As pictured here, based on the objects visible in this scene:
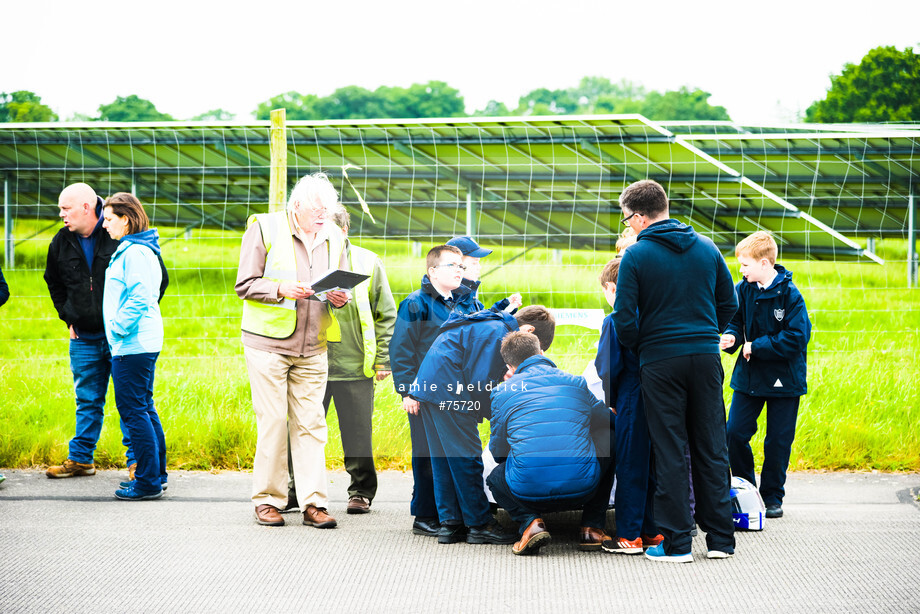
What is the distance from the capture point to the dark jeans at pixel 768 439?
212 inches

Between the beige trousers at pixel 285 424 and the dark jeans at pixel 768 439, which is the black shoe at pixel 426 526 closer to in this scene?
the beige trousers at pixel 285 424

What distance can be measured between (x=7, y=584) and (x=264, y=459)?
59.7 inches

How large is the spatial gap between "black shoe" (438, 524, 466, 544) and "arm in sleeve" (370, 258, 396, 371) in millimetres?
1180

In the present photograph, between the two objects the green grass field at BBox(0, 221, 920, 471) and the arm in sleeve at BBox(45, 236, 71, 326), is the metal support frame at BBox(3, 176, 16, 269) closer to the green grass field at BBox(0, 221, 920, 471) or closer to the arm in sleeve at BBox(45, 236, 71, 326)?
the green grass field at BBox(0, 221, 920, 471)

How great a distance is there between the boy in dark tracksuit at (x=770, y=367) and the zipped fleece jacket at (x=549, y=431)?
1.31 meters

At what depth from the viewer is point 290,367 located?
520 centimetres

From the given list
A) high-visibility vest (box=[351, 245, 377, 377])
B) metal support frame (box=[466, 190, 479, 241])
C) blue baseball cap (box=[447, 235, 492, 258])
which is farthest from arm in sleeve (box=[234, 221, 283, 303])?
metal support frame (box=[466, 190, 479, 241])

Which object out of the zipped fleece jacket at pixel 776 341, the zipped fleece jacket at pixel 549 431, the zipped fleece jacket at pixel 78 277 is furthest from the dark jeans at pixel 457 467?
the zipped fleece jacket at pixel 78 277

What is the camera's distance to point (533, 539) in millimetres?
4445

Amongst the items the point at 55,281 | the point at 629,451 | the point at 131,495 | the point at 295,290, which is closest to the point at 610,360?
the point at 629,451

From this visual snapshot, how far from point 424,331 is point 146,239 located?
200 centimetres

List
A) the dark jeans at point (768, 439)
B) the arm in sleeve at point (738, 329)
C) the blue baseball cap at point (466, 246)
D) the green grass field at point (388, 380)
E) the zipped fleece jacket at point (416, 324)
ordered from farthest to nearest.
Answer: the green grass field at point (388, 380) < the arm in sleeve at point (738, 329) < the dark jeans at point (768, 439) < the blue baseball cap at point (466, 246) < the zipped fleece jacket at point (416, 324)

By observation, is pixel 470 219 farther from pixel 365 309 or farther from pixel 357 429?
pixel 357 429

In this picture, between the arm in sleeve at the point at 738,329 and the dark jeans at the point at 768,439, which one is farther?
the arm in sleeve at the point at 738,329
